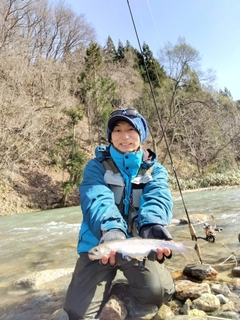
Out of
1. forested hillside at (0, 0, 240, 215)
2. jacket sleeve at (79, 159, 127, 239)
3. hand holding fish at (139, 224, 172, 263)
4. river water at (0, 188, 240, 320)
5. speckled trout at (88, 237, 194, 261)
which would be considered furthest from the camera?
forested hillside at (0, 0, 240, 215)

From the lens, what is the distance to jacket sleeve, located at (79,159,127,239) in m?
2.28

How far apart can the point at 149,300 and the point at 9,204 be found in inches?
612

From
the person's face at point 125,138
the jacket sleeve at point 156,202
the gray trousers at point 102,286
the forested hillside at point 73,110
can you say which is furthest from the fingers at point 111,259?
the forested hillside at point 73,110

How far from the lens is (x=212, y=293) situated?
8.79 feet

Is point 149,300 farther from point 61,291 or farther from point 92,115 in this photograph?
point 92,115

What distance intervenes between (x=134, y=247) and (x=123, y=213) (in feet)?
2.45

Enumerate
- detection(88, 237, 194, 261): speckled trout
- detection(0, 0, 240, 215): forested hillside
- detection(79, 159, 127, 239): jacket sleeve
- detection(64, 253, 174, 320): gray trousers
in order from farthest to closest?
detection(0, 0, 240, 215): forested hillside → detection(64, 253, 174, 320): gray trousers → detection(79, 159, 127, 239): jacket sleeve → detection(88, 237, 194, 261): speckled trout

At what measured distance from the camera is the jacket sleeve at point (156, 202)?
7.66 feet

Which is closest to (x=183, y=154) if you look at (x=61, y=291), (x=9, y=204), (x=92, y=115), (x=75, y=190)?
(x=92, y=115)

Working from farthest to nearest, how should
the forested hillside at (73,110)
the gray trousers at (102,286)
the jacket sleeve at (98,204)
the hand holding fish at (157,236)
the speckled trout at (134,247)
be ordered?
the forested hillside at (73,110), the gray trousers at (102,286), the jacket sleeve at (98,204), the hand holding fish at (157,236), the speckled trout at (134,247)

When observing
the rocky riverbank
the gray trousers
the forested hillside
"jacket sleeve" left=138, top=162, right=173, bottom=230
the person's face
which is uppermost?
the forested hillside

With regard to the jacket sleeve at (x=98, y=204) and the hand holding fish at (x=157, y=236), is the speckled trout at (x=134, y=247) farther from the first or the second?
the jacket sleeve at (x=98, y=204)

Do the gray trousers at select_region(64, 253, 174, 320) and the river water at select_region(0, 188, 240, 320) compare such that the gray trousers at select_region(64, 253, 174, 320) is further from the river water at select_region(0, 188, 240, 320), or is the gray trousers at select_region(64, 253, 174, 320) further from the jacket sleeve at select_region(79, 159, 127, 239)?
the river water at select_region(0, 188, 240, 320)

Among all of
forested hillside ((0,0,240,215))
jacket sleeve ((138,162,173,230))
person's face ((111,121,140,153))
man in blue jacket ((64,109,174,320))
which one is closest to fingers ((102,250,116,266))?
man in blue jacket ((64,109,174,320))
